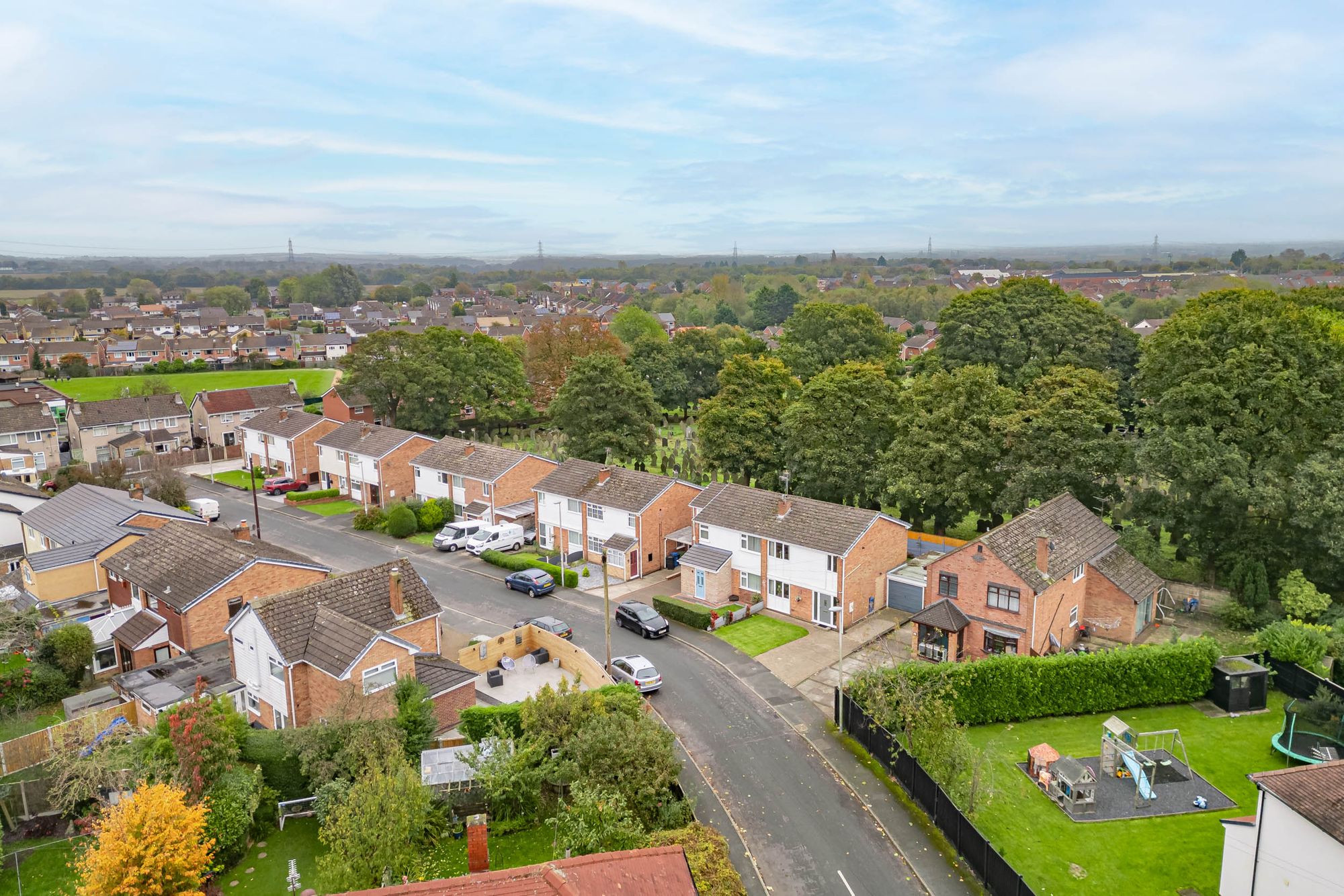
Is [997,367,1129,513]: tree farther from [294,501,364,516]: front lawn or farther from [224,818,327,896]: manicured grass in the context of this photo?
[294,501,364,516]: front lawn

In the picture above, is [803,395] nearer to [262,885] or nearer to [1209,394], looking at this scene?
[1209,394]

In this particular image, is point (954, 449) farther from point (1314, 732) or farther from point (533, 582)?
point (533, 582)

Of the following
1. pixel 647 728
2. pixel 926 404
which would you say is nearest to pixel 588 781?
pixel 647 728

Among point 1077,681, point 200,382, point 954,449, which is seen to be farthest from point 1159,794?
point 200,382

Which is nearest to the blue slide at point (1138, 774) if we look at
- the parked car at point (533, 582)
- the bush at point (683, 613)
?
the bush at point (683, 613)

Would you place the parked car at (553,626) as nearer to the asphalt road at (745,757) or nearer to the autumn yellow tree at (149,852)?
the asphalt road at (745,757)
